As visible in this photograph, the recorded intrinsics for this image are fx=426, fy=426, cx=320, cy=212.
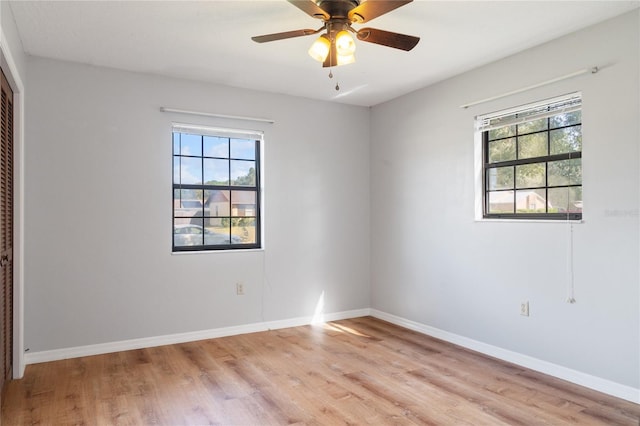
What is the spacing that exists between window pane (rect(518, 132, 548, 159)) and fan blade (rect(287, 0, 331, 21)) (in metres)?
2.05

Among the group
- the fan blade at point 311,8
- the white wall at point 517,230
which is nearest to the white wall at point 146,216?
the white wall at point 517,230

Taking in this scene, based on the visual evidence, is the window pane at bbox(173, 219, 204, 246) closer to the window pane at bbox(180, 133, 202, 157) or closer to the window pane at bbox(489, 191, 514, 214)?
the window pane at bbox(180, 133, 202, 157)

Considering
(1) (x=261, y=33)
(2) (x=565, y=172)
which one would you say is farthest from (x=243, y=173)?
(2) (x=565, y=172)

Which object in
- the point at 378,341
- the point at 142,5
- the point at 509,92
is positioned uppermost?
the point at 142,5

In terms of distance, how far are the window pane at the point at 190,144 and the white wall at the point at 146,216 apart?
0.20 meters

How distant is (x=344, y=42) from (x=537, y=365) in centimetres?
276

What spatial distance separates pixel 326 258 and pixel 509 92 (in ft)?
8.16

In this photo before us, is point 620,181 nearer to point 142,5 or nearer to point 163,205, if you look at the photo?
point 142,5

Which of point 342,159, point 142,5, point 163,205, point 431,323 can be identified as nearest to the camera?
point 142,5

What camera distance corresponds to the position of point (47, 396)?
2.80 m

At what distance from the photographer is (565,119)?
3.18 meters

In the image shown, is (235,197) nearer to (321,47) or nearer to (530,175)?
(321,47)

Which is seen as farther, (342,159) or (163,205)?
(342,159)

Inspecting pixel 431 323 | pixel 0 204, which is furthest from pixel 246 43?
pixel 431 323
